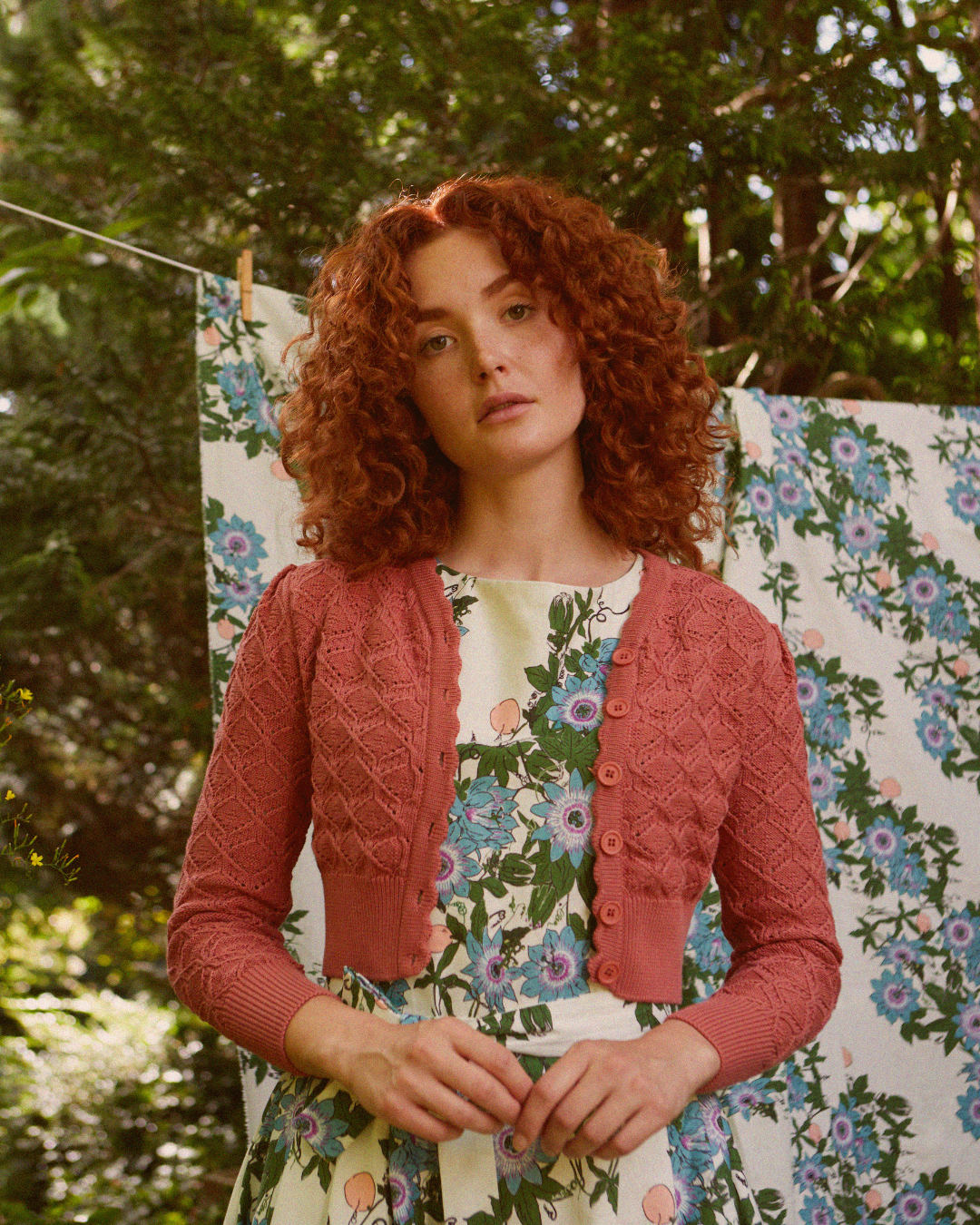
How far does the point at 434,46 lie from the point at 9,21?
1.15 meters

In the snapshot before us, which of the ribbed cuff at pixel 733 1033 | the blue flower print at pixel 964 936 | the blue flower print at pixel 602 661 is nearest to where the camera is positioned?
the ribbed cuff at pixel 733 1033

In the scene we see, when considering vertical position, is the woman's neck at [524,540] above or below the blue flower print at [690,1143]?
above

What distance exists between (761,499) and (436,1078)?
122 centimetres

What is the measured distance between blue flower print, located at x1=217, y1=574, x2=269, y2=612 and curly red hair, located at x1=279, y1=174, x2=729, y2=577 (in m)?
0.42

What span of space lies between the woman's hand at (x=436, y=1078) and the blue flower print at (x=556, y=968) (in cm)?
9

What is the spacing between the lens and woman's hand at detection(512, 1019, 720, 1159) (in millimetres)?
755

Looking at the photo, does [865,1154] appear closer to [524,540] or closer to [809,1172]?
[809,1172]

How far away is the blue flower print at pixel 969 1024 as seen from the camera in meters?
1.79

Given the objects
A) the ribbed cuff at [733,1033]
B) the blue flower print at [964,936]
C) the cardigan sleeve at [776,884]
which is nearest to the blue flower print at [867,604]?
the blue flower print at [964,936]

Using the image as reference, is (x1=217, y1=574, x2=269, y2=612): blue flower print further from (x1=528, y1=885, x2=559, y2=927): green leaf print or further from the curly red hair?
(x1=528, y1=885, x2=559, y2=927): green leaf print

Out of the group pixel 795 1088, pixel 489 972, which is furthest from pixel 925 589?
pixel 489 972

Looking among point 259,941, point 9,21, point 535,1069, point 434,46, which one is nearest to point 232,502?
point 259,941

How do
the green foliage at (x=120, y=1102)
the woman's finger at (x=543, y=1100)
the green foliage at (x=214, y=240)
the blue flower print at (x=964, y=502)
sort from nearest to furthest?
the woman's finger at (x=543, y=1100), the blue flower print at (x=964, y=502), the green foliage at (x=214, y=240), the green foliage at (x=120, y=1102)

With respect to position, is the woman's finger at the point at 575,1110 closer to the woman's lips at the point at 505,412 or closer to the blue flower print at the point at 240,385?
the woman's lips at the point at 505,412
